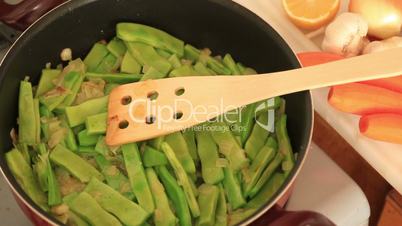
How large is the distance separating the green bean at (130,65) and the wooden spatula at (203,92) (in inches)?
4.5

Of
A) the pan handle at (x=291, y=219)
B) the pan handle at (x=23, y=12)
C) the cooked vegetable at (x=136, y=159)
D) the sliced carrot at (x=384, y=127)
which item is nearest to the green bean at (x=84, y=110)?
the cooked vegetable at (x=136, y=159)

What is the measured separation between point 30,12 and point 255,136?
463 millimetres

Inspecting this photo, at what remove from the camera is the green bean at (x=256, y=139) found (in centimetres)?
88

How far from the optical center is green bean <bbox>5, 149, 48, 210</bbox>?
0.81 metres

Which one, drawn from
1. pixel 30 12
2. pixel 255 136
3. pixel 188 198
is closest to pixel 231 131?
pixel 255 136

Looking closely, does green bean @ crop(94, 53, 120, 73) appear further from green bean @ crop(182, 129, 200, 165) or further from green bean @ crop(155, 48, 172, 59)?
green bean @ crop(182, 129, 200, 165)

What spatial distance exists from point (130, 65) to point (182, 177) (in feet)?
0.87

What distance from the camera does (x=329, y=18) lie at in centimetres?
102

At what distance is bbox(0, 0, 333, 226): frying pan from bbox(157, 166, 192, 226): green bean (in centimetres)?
20

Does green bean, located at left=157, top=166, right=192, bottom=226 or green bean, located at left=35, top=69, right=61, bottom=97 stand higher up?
green bean, located at left=35, top=69, right=61, bottom=97

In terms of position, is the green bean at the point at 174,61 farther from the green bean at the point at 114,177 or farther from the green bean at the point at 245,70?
the green bean at the point at 114,177

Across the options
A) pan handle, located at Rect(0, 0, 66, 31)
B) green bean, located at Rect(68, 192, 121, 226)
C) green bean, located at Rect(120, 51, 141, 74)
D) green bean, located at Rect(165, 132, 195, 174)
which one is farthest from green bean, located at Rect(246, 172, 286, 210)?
pan handle, located at Rect(0, 0, 66, 31)

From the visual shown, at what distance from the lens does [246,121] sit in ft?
2.99

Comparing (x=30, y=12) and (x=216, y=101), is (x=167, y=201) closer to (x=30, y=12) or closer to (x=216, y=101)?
(x=216, y=101)
